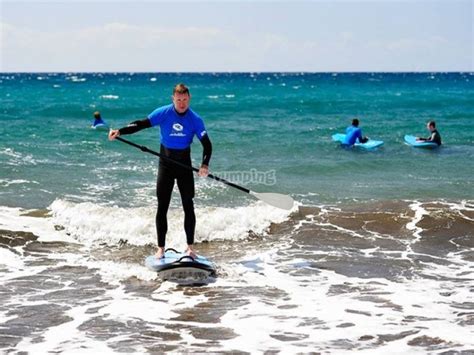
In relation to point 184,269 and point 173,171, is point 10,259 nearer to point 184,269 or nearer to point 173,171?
point 184,269

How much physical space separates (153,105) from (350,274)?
42.6 metres

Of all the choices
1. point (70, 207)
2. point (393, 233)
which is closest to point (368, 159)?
point (393, 233)

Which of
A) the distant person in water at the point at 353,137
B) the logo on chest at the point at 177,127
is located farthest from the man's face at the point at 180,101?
the distant person in water at the point at 353,137

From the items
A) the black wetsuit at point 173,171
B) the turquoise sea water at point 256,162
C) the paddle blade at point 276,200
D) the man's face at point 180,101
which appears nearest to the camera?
the man's face at point 180,101

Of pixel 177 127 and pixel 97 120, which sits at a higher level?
pixel 177 127

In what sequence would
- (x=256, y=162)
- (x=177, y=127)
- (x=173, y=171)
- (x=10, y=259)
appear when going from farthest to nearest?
(x=256, y=162) < (x=10, y=259) < (x=173, y=171) < (x=177, y=127)

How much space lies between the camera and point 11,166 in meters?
18.0

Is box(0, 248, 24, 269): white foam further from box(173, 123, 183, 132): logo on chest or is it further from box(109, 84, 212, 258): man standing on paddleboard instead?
box(173, 123, 183, 132): logo on chest

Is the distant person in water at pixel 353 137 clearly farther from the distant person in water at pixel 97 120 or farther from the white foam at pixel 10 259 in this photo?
the white foam at pixel 10 259

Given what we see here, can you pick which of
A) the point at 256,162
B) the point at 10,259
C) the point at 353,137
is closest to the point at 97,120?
the point at 256,162

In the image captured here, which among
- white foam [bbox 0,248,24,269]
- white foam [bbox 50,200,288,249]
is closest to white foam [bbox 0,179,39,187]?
white foam [bbox 50,200,288,249]

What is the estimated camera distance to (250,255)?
10078 mm

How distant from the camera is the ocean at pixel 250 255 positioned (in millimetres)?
6836

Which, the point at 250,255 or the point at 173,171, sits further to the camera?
the point at 250,255
